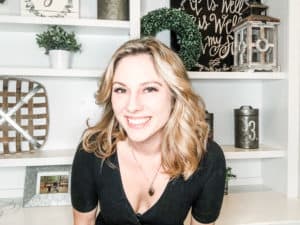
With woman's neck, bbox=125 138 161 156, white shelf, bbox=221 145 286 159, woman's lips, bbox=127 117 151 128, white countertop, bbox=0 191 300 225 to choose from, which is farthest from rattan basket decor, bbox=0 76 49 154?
white shelf, bbox=221 145 286 159

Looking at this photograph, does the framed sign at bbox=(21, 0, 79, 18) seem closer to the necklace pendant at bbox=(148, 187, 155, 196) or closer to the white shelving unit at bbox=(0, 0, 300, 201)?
the white shelving unit at bbox=(0, 0, 300, 201)

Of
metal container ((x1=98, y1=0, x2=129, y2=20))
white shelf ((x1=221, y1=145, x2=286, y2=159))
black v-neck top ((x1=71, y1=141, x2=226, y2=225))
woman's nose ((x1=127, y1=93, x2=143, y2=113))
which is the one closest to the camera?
woman's nose ((x1=127, y1=93, x2=143, y2=113))

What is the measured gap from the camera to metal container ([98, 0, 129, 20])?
146cm

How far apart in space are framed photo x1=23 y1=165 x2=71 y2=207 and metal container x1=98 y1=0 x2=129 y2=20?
0.69m

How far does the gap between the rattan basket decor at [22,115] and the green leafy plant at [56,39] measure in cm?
21

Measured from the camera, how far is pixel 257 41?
62.9 inches

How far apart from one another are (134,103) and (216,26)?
917 millimetres

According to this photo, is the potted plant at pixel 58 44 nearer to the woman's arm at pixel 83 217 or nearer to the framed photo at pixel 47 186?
the framed photo at pixel 47 186

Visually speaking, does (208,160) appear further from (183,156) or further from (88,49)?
(88,49)

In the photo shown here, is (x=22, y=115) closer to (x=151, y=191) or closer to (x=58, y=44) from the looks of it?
(x=58, y=44)

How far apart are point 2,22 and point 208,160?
922 millimetres

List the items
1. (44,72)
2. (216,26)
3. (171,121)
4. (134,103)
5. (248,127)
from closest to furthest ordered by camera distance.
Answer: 1. (134,103)
2. (171,121)
3. (44,72)
4. (248,127)
5. (216,26)

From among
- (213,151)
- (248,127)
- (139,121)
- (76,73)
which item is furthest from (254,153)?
(76,73)

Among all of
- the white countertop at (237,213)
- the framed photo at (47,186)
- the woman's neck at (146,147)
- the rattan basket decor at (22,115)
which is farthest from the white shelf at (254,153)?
the rattan basket decor at (22,115)
